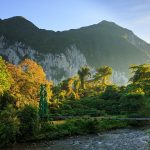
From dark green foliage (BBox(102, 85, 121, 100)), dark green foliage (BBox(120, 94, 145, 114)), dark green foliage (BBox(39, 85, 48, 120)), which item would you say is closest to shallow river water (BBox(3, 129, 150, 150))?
→ dark green foliage (BBox(39, 85, 48, 120))

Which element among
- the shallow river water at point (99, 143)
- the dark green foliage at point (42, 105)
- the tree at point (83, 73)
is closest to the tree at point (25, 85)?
the dark green foliage at point (42, 105)

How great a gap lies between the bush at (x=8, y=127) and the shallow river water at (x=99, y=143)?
112cm

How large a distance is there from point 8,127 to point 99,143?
979cm

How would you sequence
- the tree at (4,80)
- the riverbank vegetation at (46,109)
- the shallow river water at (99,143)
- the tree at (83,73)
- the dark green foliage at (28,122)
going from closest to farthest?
the shallow river water at (99,143) < the riverbank vegetation at (46,109) < the dark green foliage at (28,122) < the tree at (4,80) < the tree at (83,73)

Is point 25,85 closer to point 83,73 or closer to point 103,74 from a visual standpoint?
point 83,73

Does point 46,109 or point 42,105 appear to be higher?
point 42,105

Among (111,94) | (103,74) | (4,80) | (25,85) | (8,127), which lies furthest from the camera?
(103,74)

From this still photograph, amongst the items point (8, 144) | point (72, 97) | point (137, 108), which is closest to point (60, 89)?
point (72, 97)

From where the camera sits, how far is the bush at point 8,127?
3672 cm

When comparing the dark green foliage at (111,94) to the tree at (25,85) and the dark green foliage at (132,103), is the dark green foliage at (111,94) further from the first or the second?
the tree at (25,85)

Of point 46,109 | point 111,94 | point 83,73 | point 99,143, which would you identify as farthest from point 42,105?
point 83,73

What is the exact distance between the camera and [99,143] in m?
38.3

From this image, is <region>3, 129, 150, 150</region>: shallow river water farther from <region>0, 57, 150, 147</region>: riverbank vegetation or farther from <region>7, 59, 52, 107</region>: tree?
<region>7, 59, 52, 107</region>: tree

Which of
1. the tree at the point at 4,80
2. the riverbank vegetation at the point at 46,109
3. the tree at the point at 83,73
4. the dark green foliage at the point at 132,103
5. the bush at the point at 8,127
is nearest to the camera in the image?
the bush at the point at 8,127
